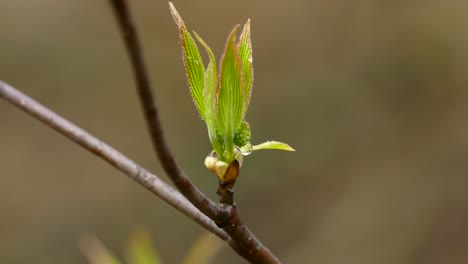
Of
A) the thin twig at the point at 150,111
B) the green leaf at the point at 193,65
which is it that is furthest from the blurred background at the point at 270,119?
the thin twig at the point at 150,111

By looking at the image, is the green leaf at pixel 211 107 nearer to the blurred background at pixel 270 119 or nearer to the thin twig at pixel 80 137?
the thin twig at pixel 80 137

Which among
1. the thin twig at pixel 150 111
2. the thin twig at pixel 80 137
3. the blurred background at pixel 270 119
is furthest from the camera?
the blurred background at pixel 270 119

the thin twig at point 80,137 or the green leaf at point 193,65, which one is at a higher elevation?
the green leaf at point 193,65

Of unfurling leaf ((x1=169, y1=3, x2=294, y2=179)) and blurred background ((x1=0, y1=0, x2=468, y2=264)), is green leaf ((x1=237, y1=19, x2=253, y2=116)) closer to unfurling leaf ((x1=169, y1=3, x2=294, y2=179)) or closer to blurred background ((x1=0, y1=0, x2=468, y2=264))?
unfurling leaf ((x1=169, y1=3, x2=294, y2=179))

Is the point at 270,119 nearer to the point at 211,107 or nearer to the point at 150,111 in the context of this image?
the point at 211,107

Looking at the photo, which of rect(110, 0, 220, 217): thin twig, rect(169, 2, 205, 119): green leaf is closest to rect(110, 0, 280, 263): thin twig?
rect(110, 0, 220, 217): thin twig

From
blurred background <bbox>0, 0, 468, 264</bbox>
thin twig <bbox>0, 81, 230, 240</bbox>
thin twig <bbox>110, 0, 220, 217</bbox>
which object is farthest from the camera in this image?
blurred background <bbox>0, 0, 468, 264</bbox>
